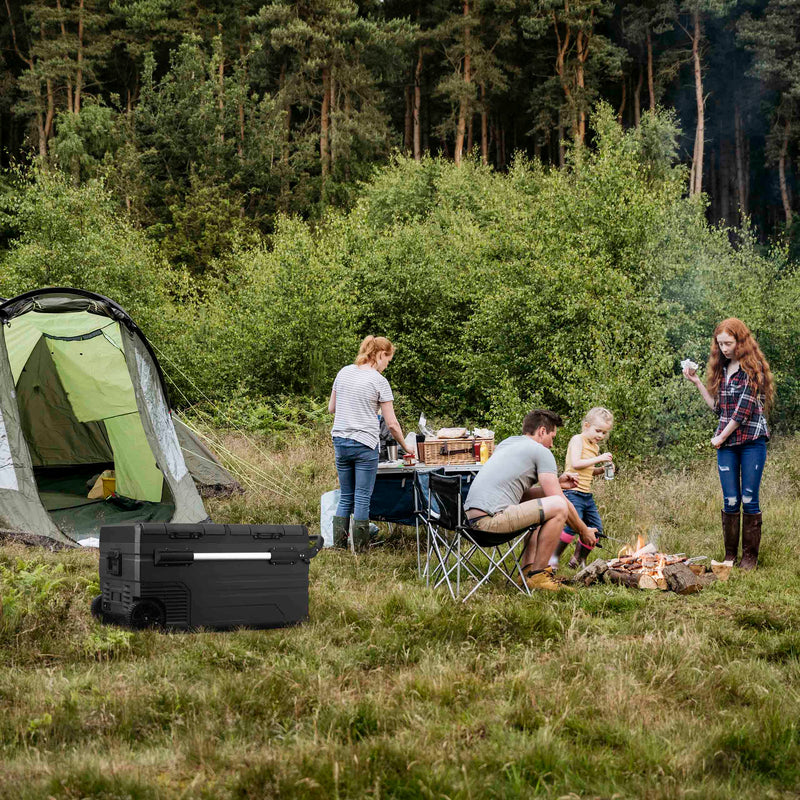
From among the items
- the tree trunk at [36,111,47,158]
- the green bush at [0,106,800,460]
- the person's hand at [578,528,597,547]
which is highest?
the tree trunk at [36,111,47,158]

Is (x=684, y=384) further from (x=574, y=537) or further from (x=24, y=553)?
(x=24, y=553)

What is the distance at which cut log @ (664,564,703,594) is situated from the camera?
500cm

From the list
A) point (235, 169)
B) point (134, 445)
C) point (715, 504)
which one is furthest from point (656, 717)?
point (235, 169)

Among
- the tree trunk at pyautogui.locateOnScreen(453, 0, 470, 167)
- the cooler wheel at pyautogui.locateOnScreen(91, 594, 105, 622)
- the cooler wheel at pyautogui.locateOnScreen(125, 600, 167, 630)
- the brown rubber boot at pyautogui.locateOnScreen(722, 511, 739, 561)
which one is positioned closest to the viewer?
the cooler wheel at pyautogui.locateOnScreen(125, 600, 167, 630)

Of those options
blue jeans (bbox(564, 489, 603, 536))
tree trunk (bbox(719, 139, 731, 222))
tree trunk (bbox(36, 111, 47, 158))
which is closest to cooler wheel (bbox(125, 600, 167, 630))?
blue jeans (bbox(564, 489, 603, 536))

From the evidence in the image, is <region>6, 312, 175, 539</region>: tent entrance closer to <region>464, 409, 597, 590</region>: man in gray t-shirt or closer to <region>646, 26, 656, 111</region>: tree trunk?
<region>464, 409, 597, 590</region>: man in gray t-shirt

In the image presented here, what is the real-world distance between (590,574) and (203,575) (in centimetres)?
237

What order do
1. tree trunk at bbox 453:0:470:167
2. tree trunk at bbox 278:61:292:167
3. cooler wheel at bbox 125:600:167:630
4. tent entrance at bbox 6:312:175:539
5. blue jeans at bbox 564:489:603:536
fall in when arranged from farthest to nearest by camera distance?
1. tree trunk at bbox 278:61:292:167
2. tree trunk at bbox 453:0:470:167
3. tent entrance at bbox 6:312:175:539
4. blue jeans at bbox 564:489:603:536
5. cooler wheel at bbox 125:600:167:630

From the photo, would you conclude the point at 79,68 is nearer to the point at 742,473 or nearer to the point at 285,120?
the point at 285,120

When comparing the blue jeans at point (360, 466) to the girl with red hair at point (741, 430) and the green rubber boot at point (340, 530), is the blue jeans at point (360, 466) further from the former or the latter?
the girl with red hair at point (741, 430)

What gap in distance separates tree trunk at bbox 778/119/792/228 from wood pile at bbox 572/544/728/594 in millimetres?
28345

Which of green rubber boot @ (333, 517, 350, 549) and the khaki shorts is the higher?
the khaki shorts

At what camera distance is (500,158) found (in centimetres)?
3147

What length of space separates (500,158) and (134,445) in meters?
25.6
